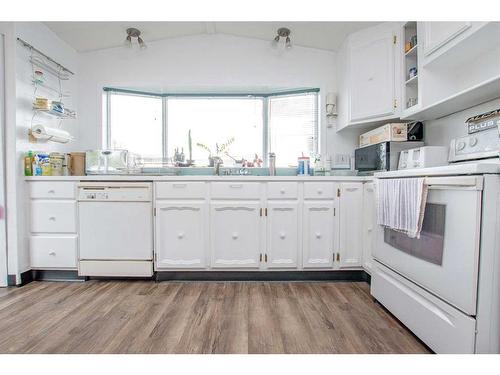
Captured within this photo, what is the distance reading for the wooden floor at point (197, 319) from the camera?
1298 millimetres

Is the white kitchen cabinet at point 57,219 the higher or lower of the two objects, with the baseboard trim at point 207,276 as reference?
higher

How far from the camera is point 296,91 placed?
283 centimetres

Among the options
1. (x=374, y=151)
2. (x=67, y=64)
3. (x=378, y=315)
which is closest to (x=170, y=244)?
(x=378, y=315)

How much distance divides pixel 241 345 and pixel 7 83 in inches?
102

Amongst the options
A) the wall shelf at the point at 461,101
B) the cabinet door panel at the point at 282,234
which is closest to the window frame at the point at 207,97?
the cabinet door panel at the point at 282,234

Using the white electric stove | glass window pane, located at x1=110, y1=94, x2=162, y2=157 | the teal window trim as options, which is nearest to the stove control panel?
the white electric stove

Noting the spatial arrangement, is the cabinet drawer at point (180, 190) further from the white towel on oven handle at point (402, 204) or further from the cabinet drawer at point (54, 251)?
the white towel on oven handle at point (402, 204)

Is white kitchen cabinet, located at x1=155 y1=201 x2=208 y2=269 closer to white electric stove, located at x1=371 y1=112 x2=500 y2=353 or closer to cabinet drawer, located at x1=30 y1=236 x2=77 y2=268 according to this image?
cabinet drawer, located at x1=30 y1=236 x2=77 y2=268

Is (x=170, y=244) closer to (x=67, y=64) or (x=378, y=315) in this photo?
(x=378, y=315)

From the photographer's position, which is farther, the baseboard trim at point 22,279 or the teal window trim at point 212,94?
the teal window trim at point 212,94

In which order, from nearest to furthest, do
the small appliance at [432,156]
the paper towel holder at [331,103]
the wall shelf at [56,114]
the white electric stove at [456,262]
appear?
the white electric stove at [456,262] < the small appliance at [432,156] < the wall shelf at [56,114] < the paper towel holder at [331,103]

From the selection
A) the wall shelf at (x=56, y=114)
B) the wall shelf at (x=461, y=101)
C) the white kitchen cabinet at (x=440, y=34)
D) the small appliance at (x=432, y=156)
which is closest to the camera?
the wall shelf at (x=461, y=101)

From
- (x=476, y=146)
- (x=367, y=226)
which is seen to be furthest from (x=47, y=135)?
(x=476, y=146)

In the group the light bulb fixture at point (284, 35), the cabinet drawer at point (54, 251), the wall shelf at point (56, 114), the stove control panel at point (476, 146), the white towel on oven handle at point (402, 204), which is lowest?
the cabinet drawer at point (54, 251)
